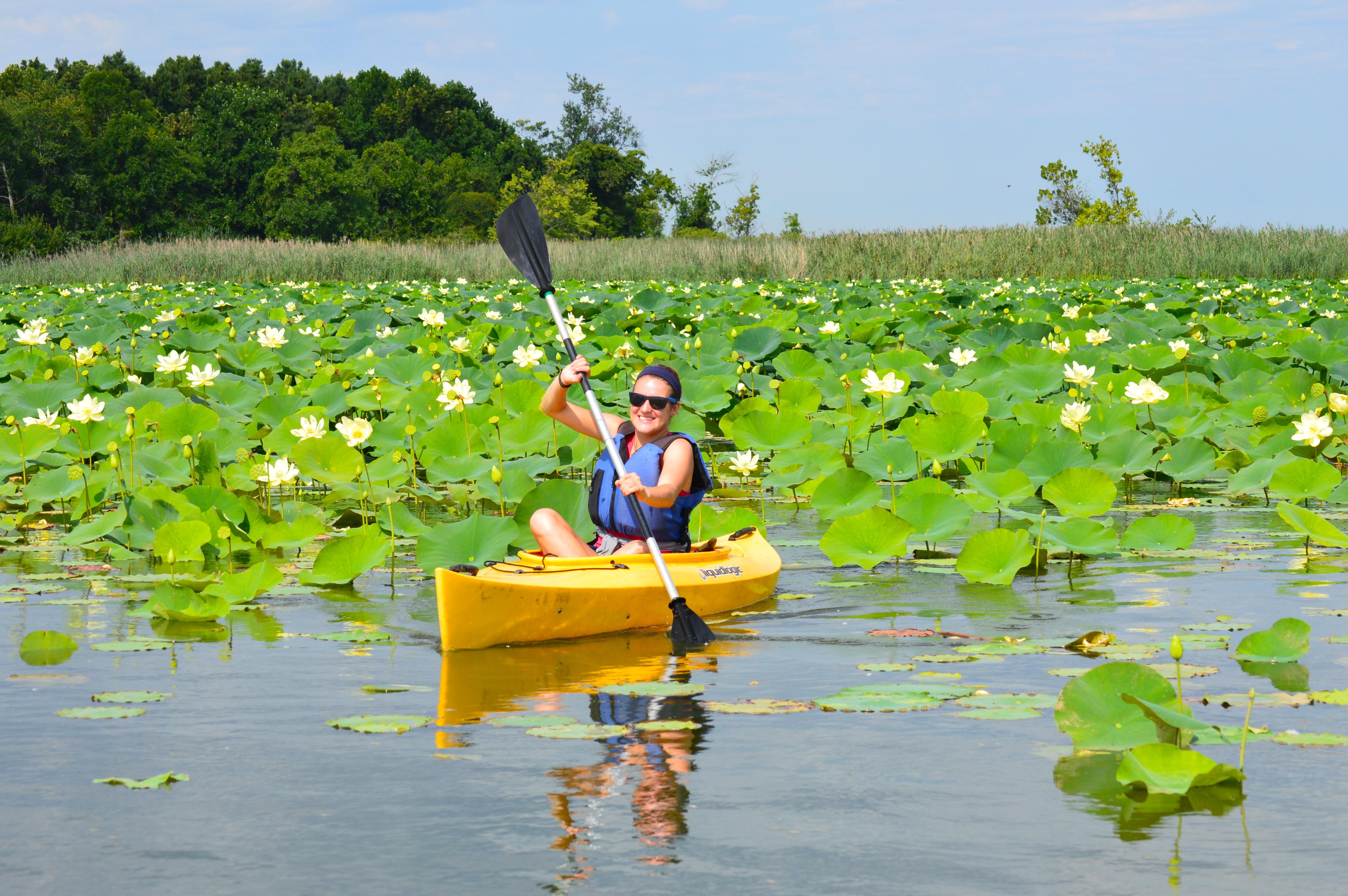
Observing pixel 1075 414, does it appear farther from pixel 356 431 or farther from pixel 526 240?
pixel 356 431

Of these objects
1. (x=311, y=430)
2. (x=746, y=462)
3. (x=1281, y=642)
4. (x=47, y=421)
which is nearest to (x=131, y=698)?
(x=311, y=430)

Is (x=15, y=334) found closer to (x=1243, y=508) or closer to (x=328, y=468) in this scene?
(x=328, y=468)

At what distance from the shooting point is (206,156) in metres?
53.7

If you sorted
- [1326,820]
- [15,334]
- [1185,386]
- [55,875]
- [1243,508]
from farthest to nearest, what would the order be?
[15,334] → [1185,386] → [1243,508] → [1326,820] → [55,875]

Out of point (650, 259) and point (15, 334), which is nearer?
point (15, 334)

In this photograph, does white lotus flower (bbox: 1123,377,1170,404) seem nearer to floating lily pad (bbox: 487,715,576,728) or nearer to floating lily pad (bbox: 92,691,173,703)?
floating lily pad (bbox: 487,715,576,728)

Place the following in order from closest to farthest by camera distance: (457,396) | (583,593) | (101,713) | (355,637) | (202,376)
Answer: (101,713) < (355,637) < (583,593) < (457,396) < (202,376)

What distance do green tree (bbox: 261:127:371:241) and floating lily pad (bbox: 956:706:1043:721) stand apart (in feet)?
164

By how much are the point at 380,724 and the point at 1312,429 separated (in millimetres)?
4273

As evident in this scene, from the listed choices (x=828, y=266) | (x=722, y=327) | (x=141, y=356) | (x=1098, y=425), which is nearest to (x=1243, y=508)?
(x=1098, y=425)

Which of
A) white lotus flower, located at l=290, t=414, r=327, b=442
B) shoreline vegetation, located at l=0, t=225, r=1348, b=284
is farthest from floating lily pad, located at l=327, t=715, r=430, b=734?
shoreline vegetation, located at l=0, t=225, r=1348, b=284

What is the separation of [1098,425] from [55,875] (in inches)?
202

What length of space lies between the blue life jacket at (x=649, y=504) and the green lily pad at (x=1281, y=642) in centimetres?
189

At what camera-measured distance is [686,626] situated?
13.6 ft
